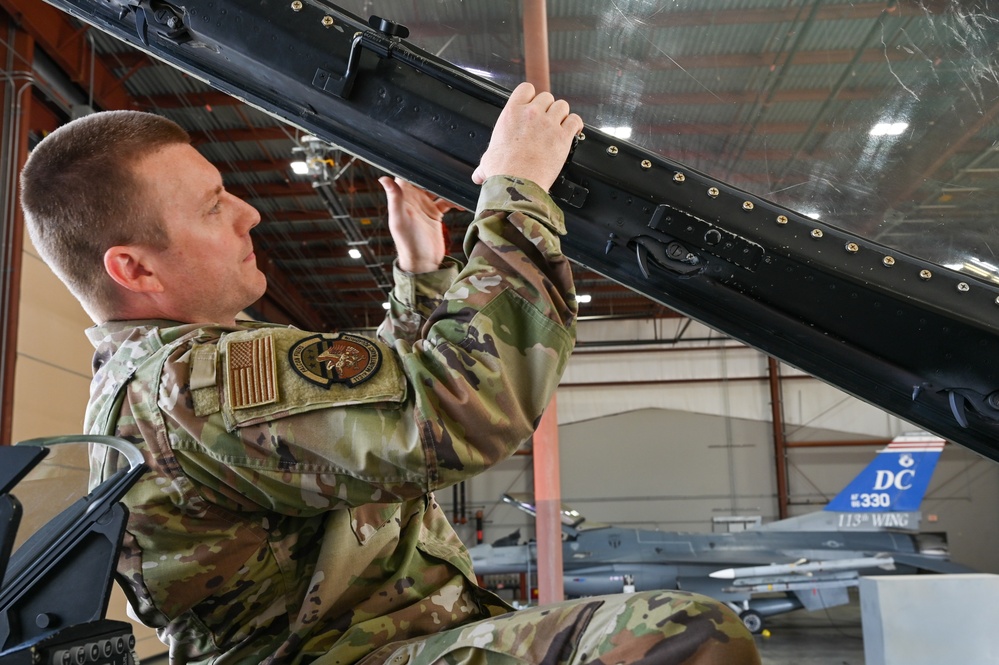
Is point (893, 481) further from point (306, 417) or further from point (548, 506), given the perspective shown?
point (306, 417)

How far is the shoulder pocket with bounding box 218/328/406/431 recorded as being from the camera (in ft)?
3.61

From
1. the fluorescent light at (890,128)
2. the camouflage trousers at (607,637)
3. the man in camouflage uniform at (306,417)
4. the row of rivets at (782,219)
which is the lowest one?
the camouflage trousers at (607,637)

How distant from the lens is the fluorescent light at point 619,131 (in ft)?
6.04

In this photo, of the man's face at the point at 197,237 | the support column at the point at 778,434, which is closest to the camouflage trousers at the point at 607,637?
the man's face at the point at 197,237

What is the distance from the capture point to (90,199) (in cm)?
137

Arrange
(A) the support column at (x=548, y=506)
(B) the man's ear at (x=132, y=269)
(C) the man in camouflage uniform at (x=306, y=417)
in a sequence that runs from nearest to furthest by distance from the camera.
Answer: (C) the man in camouflage uniform at (x=306, y=417) < (B) the man's ear at (x=132, y=269) < (A) the support column at (x=548, y=506)

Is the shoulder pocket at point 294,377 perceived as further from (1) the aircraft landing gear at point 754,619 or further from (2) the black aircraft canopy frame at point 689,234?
(1) the aircraft landing gear at point 754,619

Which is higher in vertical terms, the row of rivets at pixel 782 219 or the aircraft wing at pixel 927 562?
the row of rivets at pixel 782 219

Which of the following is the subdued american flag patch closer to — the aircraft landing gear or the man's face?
the man's face

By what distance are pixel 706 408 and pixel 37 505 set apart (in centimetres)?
1999

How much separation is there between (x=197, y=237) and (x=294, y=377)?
47 centimetres

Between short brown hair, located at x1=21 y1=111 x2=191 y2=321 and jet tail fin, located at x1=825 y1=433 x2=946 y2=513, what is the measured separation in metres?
15.0

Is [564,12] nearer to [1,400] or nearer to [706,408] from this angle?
[1,400]

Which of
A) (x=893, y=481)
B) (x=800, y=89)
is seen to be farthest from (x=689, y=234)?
(x=893, y=481)
